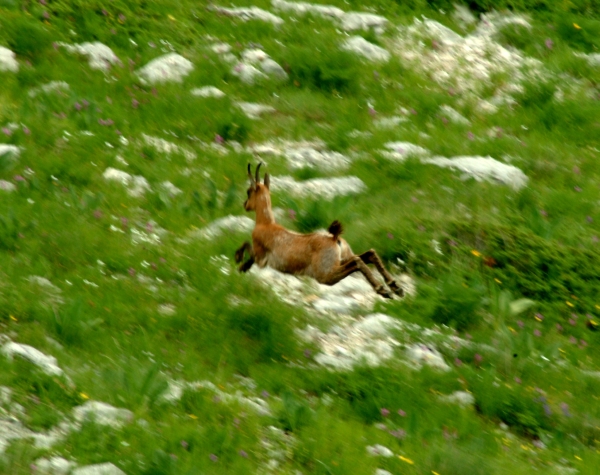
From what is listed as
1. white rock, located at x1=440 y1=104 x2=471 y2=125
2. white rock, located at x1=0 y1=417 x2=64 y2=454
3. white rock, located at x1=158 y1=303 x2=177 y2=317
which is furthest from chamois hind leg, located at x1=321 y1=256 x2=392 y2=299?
white rock, located at x1=440 y1=104 x2=471 y2=125

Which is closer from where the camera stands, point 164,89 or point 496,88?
point 164,89

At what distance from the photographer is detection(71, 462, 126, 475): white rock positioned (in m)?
6.00

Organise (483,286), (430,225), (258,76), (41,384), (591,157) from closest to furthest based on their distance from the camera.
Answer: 1. (41,384)
2. (483,286)
3. (430,225)
4. (591,157)
5. (258,76)

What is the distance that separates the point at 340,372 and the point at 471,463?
1606mm

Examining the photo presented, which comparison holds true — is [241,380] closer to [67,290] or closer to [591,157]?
[67,290]

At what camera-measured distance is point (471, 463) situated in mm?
6859

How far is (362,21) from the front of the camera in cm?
1507

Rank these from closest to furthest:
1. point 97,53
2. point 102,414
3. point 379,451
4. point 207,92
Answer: point 102,414
point 379,451
point 207,92
point 97,53

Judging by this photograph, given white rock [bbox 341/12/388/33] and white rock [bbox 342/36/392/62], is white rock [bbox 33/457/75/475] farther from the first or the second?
white rock [bbox 341/12/388/33]

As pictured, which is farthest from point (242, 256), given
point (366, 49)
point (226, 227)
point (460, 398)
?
point (366, 49)

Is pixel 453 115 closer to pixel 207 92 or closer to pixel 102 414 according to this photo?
pixel 207 92

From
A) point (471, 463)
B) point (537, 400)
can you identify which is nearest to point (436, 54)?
point (537, 400)

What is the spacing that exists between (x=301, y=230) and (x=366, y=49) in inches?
192

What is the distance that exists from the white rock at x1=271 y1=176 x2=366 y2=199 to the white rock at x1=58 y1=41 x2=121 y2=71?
129 inches
